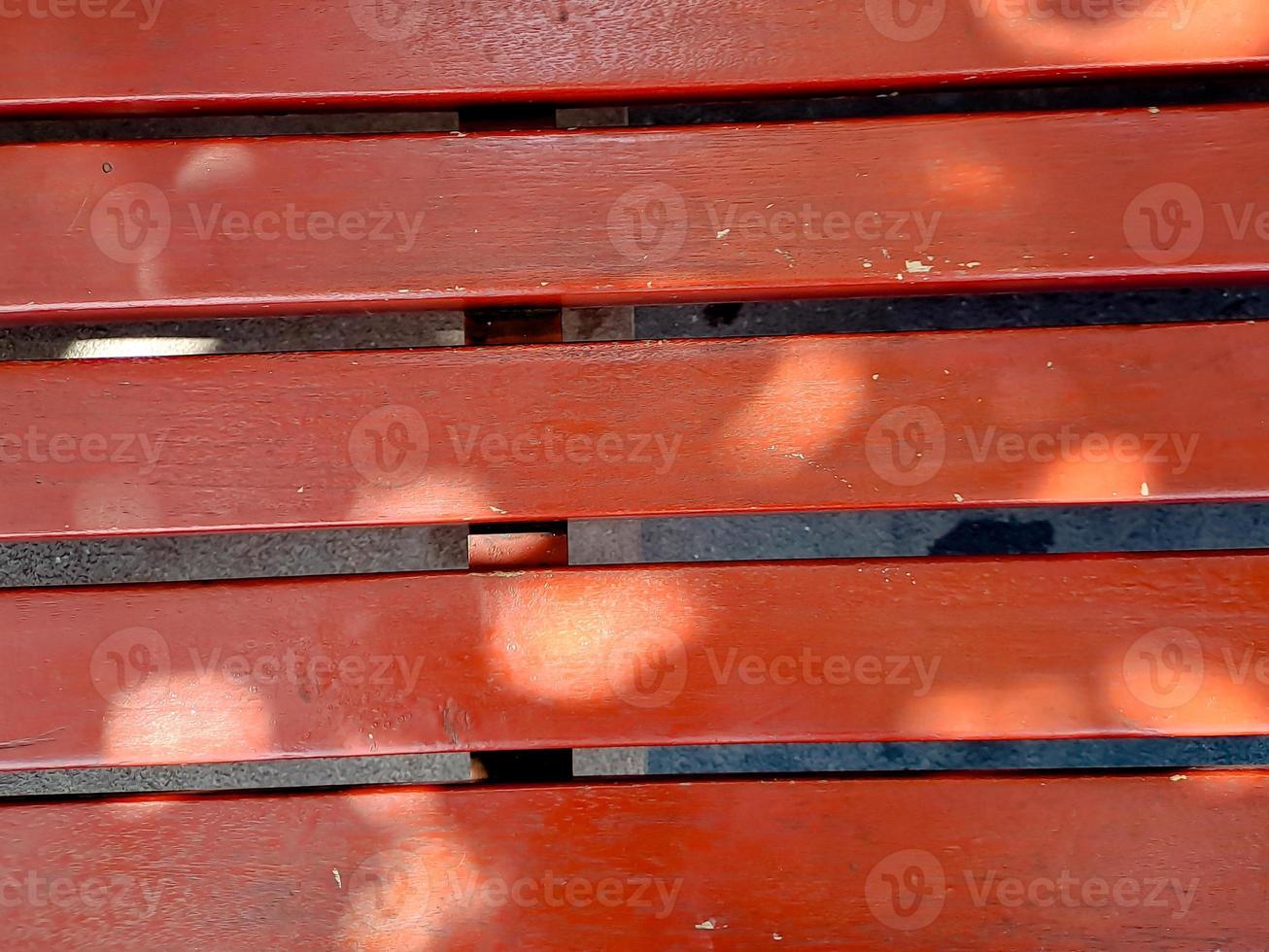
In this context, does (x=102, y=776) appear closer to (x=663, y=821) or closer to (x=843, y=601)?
(x=663, y=821)

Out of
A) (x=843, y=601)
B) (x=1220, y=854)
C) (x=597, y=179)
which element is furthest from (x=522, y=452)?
(x=1220, y=854)

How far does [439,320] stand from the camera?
4.47 feet

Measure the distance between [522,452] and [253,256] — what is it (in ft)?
1.45

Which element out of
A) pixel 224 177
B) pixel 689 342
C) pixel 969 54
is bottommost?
pixel 689 342
